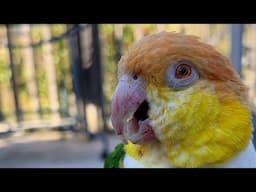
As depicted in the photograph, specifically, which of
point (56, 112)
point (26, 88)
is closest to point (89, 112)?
point (56, 112)

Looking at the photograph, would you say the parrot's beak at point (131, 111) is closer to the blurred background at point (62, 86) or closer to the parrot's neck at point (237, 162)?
the parrot's neck at point (237, 162)

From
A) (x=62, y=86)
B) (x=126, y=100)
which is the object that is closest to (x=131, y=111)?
(x=126, y=100)

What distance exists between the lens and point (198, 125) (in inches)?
21.7

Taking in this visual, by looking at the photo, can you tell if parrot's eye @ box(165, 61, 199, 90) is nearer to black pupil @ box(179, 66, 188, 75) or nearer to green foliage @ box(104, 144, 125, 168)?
black pupil @ box(179, 66, 188, 75)

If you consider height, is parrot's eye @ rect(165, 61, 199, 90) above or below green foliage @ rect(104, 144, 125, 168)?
above

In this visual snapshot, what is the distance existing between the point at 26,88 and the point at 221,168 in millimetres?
1500

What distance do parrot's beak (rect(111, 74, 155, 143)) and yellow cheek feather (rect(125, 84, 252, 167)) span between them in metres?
0.01

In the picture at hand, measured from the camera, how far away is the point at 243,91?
1.96ft

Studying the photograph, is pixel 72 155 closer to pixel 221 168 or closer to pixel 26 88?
pixel 26 88

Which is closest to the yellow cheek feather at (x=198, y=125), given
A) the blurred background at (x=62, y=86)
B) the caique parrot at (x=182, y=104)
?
the caique parrot at (x=182, y=104)

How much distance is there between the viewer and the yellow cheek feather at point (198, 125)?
55cm

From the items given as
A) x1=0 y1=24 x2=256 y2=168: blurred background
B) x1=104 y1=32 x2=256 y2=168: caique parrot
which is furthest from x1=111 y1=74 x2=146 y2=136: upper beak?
x1=0 y1=24 x2=256 y2=168: blurred background

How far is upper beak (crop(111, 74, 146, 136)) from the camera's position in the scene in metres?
0.55

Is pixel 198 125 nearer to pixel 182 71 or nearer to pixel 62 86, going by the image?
pixel 182 71
